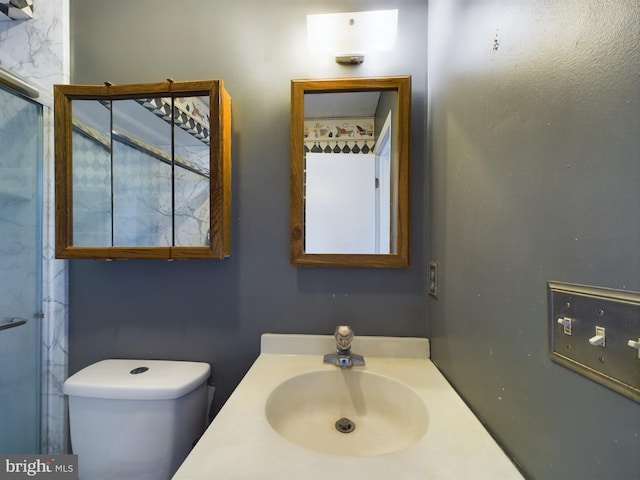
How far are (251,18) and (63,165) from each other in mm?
862

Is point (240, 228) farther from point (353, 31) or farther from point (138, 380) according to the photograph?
point (353, 31)

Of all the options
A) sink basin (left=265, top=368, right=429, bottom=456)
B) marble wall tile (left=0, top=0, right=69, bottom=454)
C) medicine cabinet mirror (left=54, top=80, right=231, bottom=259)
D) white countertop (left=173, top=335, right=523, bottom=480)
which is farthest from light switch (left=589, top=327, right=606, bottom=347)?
marble wall tile (left=0, top=0, right=69, bottom=454)

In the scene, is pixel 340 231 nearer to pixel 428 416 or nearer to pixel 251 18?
pixel 428 416

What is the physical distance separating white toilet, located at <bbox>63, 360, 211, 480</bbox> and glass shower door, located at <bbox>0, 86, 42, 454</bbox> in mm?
367

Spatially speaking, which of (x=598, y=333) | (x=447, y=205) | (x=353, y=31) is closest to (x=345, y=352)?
(x=447, y=205)

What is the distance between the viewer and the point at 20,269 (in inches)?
40.1

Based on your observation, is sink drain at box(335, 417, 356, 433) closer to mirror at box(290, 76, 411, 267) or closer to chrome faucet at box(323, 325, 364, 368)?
chrome faucet at box(323, 325, 364, 368)

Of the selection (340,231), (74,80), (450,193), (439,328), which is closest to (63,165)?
(74,80)

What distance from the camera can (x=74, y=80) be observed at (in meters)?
1.05

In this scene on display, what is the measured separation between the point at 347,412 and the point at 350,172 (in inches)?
30.6

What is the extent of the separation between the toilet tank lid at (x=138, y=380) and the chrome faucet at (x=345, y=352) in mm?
471

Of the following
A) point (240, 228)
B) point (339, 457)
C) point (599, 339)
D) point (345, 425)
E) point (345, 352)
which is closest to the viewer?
point (599, 339)

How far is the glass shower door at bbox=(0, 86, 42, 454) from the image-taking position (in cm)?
98

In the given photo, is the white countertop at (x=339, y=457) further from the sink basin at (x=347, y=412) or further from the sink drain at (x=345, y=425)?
the sink drain at (x=345, y=425)
